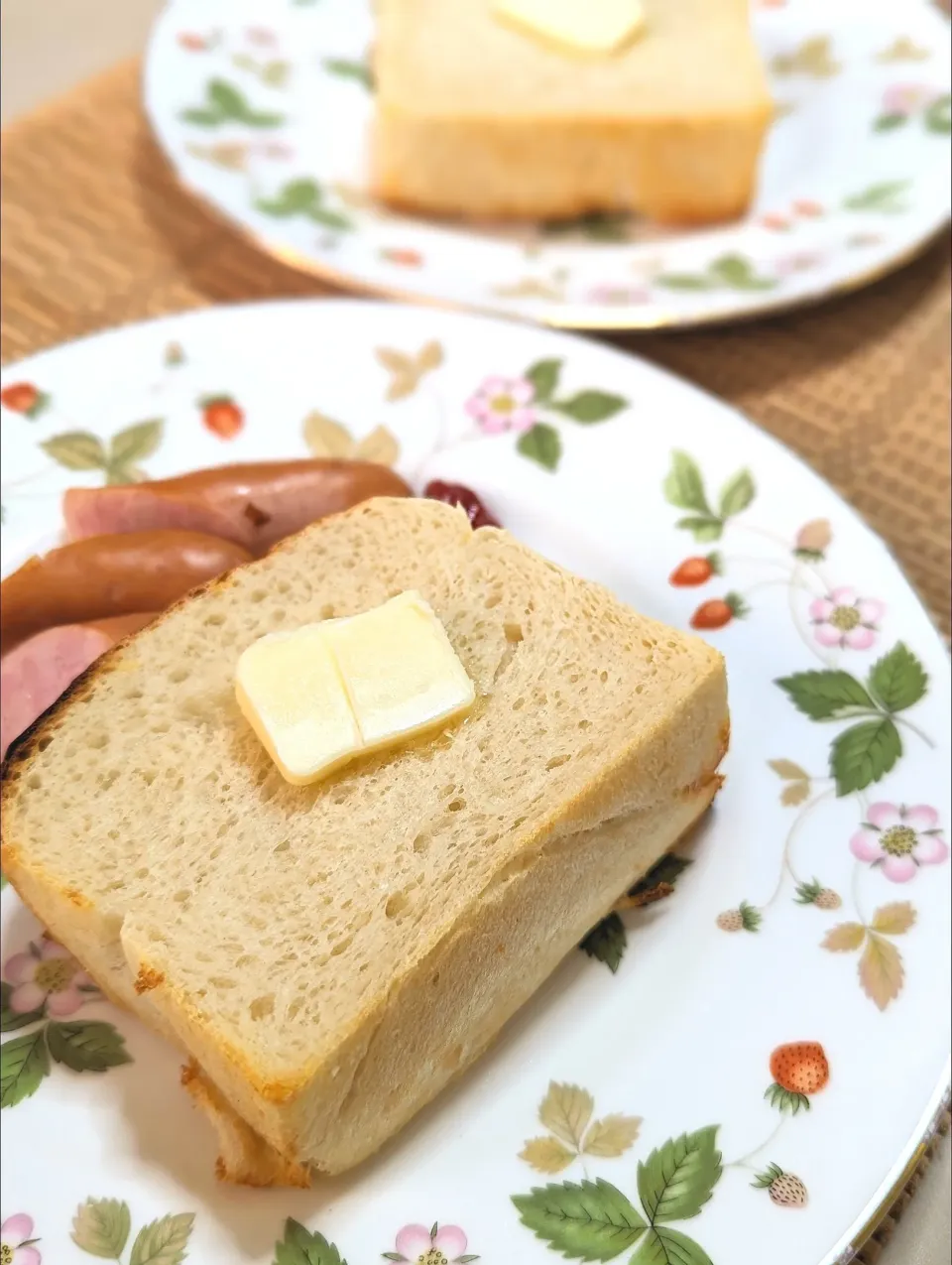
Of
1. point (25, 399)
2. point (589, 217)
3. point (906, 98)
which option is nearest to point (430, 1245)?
point (25, 399)

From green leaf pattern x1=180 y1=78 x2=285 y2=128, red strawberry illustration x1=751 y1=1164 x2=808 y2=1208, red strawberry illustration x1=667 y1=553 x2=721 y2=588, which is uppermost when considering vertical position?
green leaf pattern x1=180 y1=78 x2=285 y2=128

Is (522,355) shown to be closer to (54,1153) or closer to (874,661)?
(874,661)

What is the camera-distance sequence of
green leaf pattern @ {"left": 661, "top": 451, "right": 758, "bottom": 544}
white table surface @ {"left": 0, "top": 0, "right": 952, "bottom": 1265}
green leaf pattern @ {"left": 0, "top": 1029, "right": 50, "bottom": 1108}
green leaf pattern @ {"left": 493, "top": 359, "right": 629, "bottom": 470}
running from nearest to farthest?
green leaf pattern @ {"left": 0, "top": 1029, "right": 50, "bottom": 1108} → green leaf pattern @ {"left": 661, "top": 451, "right": 758, "bottom": 544} → green leaf pattern @ {"left": 493, "top": 359, "right": 629, "bottom": 470} → white table surface @ {"left": 0, "top": 0, "right": 952, "bottom": 1265}

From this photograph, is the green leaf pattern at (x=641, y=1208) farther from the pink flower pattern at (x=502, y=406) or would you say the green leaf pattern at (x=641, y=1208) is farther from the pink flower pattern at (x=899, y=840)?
the pink flower pattern at (x=502, y=406)

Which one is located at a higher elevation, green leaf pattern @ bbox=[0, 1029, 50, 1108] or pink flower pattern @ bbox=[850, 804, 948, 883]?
pink flower pattern @ bbox=[850, 804, 948, 883]

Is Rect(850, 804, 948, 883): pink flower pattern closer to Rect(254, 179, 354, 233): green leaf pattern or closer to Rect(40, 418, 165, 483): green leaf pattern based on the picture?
Rect(40, 418, 165, 483): green leaf pattern

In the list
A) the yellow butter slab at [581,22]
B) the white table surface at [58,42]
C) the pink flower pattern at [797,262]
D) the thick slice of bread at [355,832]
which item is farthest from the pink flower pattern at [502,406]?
the white table surface at [58,42]

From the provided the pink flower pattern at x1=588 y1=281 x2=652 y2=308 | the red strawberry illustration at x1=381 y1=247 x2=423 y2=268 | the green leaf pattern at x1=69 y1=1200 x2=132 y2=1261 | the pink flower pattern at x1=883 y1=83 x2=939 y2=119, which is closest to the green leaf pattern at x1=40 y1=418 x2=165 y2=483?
the red strawberry illustration at x1=381 y1=247 x2=423 y2=268
